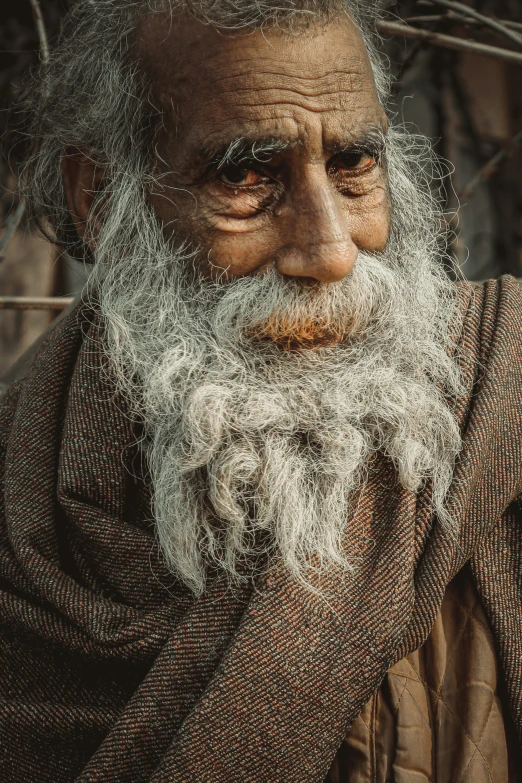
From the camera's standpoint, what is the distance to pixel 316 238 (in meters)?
1.42

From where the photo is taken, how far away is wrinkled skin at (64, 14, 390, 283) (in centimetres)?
145

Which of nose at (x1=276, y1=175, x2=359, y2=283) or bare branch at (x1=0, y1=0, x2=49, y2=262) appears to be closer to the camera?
nose at (x1=276, y1=175, x2=359, y2=283)

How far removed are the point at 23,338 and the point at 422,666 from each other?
2.42 m

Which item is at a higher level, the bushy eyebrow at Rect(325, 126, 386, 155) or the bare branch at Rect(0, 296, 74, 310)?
the bushy eyebrow at Rect(325, 126, 386, 155)

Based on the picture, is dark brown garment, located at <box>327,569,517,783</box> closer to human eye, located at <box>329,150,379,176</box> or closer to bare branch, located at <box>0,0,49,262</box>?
human eye, located at <box>329,150,379,176</box>

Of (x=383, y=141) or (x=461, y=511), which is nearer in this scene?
(x=461, y=511)

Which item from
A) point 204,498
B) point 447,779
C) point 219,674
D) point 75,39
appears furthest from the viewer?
point 75,39

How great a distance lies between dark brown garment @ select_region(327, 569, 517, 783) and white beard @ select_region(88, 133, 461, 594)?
0.27 metres

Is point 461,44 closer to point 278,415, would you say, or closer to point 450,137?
point 278,415

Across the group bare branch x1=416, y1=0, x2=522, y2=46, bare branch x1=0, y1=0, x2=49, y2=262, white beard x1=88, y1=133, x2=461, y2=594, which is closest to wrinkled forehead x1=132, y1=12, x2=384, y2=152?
white beard x1=88, y1=133, x2=461, y2=594

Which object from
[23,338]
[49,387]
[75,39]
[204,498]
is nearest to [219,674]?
[204,498]

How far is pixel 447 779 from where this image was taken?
1383mm

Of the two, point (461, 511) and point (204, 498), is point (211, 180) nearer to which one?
point (204, 498)

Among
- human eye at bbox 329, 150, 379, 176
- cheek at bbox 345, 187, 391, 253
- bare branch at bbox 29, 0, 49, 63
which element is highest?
bare branch at bbox 29, 0, 49, 63
